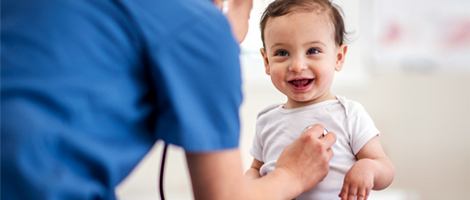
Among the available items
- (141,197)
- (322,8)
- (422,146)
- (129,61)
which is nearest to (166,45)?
(129,61)

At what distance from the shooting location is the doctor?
51cm

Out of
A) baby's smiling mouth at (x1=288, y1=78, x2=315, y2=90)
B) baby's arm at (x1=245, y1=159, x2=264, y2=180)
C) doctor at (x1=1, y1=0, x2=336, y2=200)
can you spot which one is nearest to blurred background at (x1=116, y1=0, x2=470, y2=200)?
baby's arm at (x1=245, y1=159, x2=264, y2=180)

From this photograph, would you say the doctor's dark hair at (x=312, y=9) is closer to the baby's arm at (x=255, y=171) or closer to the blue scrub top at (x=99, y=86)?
the baby's arm at (x=255, y=171)

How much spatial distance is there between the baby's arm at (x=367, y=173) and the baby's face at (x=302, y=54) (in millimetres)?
192

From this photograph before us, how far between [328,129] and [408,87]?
1989 millimetres

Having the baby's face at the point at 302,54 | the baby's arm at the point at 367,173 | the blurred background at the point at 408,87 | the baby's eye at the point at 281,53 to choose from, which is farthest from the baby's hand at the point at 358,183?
the blurred background at the point at 408,87

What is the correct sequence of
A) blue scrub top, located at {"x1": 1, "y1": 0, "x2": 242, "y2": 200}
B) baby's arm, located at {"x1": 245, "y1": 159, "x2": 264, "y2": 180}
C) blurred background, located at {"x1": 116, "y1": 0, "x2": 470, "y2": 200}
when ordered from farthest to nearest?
blurred background, located at {"x1": 116, "y1": 0, "x2": 470, "y2": 200}, baby's arm, located at {"x1": 245, "y1": 159, "x2": 264, "y2": 180}, blue scrub top, located at {"x1": 1, "y1": 0, "x2": 242, "y2": 200}

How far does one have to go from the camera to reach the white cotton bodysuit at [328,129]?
0.96m

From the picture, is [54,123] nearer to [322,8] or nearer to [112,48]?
[112,48]

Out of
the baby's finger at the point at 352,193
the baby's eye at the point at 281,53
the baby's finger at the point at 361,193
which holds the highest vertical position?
the baby's eye at the point at 281,53

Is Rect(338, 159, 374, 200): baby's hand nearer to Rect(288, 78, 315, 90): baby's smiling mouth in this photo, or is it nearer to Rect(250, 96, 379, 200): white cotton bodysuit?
Answer: Rect(250, 96, 379, 200): white cotton bodysuit

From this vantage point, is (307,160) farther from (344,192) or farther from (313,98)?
(313,98)

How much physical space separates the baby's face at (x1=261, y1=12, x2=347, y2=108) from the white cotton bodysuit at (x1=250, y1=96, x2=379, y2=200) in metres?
0.05

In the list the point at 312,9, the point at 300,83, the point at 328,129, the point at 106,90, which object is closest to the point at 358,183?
the point at 328,129
